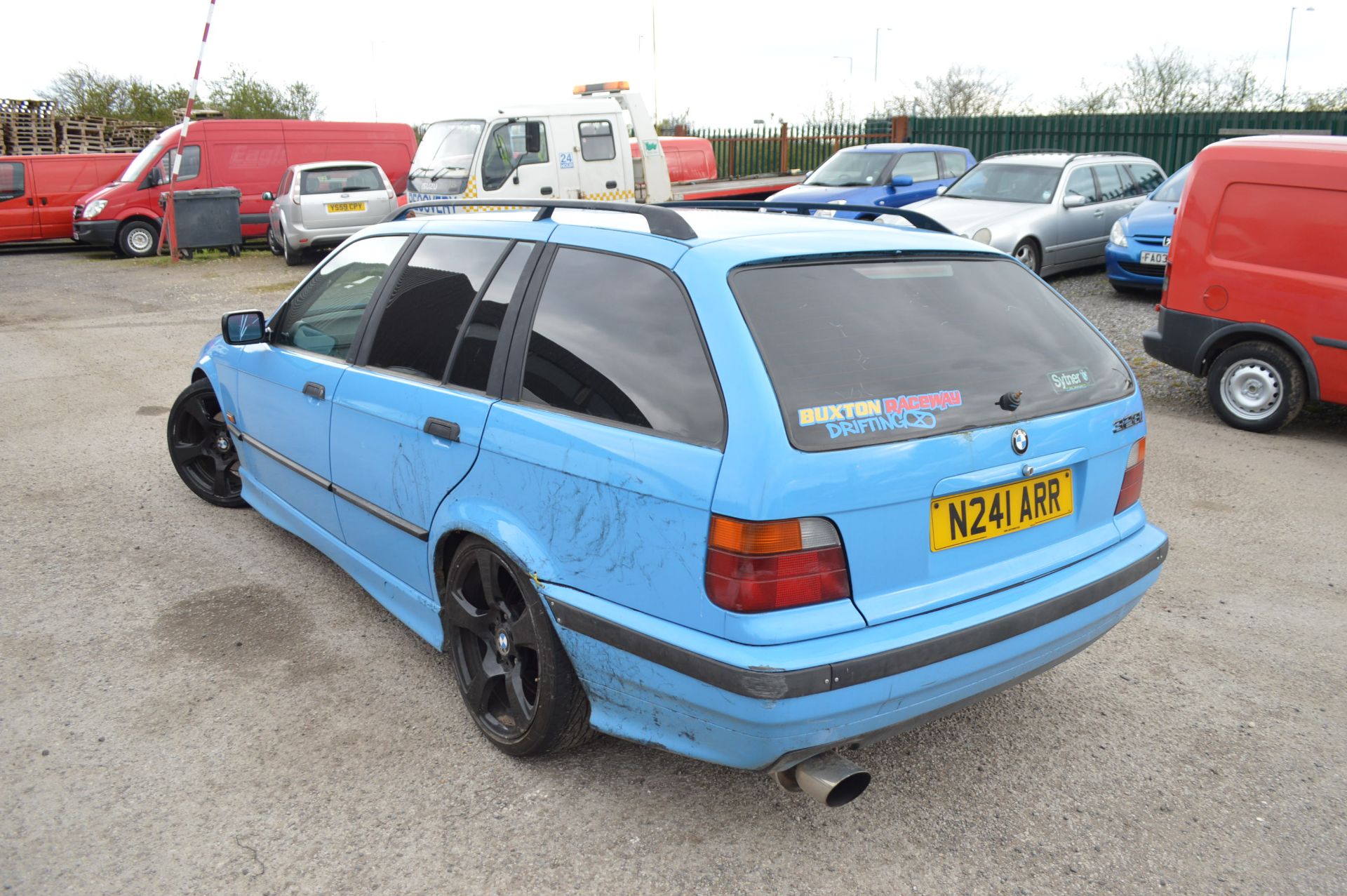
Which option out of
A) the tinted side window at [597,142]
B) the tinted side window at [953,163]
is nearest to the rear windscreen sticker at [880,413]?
the tinted side window at [597,142]

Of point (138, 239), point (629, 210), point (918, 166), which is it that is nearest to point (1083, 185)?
point (918, 166)

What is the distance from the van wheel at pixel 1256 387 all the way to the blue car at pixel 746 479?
4.37m

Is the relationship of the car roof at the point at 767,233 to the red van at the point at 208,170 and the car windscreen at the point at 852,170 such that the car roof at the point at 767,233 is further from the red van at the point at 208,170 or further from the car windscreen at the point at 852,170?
the red van at the point at 208,170

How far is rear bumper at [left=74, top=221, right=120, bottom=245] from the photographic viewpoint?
17.9m

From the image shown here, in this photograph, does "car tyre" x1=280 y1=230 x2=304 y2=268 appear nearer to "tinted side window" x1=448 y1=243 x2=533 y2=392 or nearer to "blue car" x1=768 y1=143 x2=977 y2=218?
"blue car" x1=768 y1=143 x2=977 y2=218

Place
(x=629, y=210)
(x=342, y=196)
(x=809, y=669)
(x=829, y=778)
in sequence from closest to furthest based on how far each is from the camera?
1. (x=809, y=669)
2. (x=829, y=778)
3. (x=629, y=210)
4. (x=342, y=196)

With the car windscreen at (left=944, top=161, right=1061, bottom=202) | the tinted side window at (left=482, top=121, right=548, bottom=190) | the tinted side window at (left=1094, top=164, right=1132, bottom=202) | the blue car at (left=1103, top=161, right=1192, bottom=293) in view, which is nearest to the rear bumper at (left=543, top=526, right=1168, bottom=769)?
the blue car at (left=1103, top=161, right=1192, bottom=293)

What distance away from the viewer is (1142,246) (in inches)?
419

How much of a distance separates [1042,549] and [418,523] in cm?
190

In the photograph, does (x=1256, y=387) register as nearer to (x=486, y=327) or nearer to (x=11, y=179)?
(x=486, y=327)

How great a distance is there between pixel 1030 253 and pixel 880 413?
33.2 ft

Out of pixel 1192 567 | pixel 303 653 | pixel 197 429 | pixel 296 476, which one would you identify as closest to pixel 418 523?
pixel 303 653

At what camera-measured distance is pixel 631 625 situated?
253 cm

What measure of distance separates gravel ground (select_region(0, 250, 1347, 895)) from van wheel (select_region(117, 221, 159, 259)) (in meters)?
15.3
